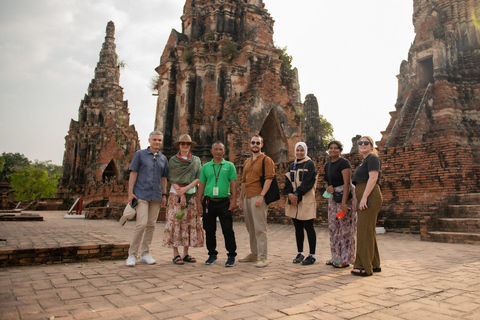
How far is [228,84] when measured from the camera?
1530cm

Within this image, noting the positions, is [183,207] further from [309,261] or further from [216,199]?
[309,261]

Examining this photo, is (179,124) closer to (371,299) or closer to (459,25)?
(371,299)

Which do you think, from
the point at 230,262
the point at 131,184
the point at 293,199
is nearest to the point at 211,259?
the point at 230,262

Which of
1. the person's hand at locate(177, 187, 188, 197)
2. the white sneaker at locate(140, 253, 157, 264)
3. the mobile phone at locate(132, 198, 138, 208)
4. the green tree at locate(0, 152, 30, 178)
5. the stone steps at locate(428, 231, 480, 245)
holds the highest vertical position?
the green tree at locate(0, 152, 30, 178)

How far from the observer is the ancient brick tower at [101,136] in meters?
29.5

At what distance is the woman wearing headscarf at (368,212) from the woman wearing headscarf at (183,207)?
2191mm

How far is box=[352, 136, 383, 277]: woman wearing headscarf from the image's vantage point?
13.6ft

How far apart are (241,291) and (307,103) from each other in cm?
1638

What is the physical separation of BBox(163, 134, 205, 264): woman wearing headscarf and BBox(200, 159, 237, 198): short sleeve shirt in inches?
6.9

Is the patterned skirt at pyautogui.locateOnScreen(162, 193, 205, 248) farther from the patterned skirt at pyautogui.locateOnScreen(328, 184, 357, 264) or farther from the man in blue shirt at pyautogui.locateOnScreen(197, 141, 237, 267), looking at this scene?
the patterned skirt at pyautogui.locateOnScreen(328, 184, 357, 264)

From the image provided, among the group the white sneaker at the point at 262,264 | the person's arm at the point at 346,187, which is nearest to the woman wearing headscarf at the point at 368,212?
the person's arm at the point at 346,187

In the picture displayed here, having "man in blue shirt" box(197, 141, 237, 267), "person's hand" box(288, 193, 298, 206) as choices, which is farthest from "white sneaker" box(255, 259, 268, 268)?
"person's hand" box(288, 193, 298, 206)

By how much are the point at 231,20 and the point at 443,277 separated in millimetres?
A: 15589

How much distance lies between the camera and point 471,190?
827cm
